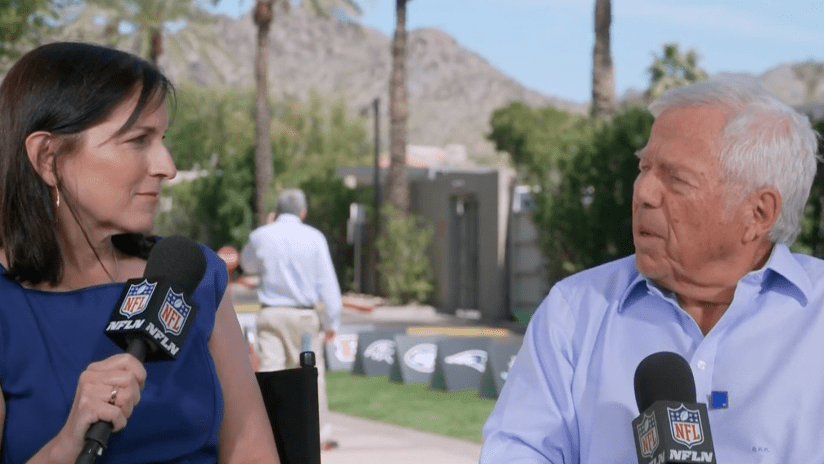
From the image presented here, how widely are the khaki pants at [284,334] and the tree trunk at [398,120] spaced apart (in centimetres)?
2073

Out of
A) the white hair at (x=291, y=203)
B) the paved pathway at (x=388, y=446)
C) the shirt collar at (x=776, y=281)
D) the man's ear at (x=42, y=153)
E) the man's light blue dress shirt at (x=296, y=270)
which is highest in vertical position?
the man's ear at (x=42, y=153)

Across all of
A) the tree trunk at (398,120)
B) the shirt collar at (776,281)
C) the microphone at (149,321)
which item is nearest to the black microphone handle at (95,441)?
the microphone at (149,321)

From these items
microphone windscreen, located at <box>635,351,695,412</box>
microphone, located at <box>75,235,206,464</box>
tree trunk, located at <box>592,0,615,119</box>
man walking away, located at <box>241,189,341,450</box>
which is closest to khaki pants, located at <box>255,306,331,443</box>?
man walking away, located at <box>241,189,341,450</box>

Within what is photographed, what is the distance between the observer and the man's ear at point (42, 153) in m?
2.61

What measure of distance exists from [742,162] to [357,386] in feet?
36.6

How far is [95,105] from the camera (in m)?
2.62

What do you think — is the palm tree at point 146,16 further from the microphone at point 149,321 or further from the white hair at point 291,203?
the microphone at point 149,321

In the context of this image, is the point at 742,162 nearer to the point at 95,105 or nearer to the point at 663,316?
the point at 663,316

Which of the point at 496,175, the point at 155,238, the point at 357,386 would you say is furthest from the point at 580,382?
the point at 496,175

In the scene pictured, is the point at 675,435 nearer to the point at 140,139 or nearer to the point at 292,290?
the point at 140,139

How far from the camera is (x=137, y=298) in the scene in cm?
226

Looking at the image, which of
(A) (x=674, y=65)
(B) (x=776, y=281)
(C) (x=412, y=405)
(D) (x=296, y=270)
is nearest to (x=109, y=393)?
(B) (x=776, y=281)

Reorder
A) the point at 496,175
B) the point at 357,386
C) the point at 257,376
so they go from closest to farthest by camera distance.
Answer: the point at 257,376 → the point at 357,386 → the point at 496,175

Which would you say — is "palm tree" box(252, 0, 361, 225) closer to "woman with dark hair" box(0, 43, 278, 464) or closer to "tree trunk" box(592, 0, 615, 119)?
"tree trunk" box(592, 0, 615, 119)
